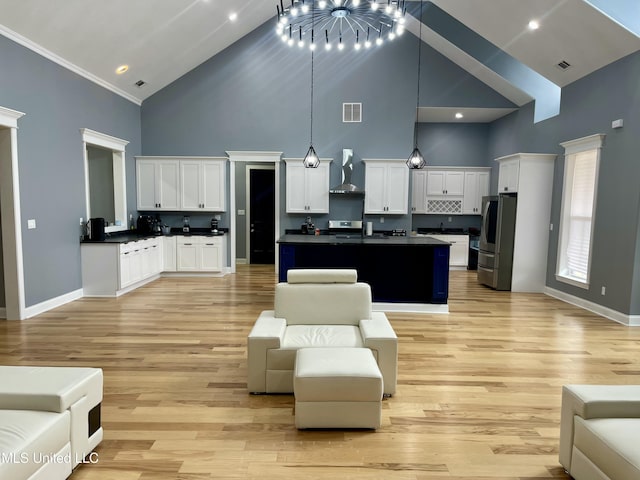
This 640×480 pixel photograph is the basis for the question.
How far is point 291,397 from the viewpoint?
3113mm

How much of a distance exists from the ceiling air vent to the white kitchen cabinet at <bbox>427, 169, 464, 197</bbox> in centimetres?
224

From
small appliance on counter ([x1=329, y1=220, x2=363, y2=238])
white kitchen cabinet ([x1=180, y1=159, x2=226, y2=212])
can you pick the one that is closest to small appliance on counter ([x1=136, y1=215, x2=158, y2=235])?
white kitchen cabinet ([x1=180, y1=159, x2=226, y2=212])

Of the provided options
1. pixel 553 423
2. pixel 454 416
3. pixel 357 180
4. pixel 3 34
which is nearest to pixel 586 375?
pixel 553 423

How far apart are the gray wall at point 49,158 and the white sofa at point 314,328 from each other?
3.62 m

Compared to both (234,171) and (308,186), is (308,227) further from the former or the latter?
(234,171)

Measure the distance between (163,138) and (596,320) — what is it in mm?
8209

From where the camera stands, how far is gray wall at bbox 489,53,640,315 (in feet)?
16.9

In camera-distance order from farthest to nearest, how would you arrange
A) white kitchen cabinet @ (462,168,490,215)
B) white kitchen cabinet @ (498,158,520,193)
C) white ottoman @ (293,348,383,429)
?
white kitchen cabinet @ (462,168,490,215), white kitchen cabinet @ (498,158,520,193), white ottoman @ (293,348,383,429)

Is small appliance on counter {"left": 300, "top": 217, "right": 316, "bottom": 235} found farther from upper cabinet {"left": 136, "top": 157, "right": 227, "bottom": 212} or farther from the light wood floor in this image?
the light wood floor

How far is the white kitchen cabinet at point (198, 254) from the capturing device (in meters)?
8.19

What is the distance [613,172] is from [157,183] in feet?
25.7

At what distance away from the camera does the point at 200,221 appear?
28.9ft

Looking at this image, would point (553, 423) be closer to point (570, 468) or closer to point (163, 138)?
point (570, 468)

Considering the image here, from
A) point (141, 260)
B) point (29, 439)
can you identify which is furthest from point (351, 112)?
point (29, 439)
